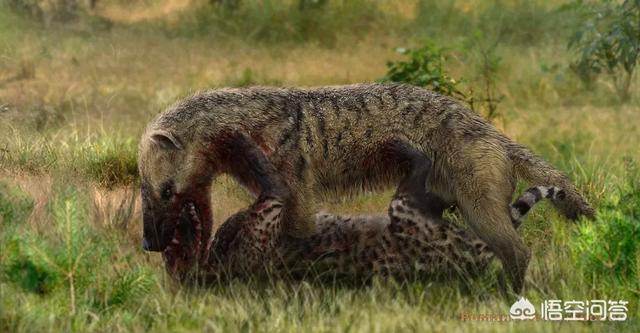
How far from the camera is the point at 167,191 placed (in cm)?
552

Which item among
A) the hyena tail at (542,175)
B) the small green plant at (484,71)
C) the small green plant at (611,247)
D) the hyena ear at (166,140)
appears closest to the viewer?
the small green plant at (611,247)

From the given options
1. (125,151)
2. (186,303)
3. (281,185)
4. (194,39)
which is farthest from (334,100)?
(194,39)

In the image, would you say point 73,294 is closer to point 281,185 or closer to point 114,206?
point 281,185

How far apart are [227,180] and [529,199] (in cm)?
258

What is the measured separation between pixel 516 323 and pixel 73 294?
200 cm

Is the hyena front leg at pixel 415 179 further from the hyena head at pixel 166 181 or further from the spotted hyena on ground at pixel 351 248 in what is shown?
the hyena head at pixel 166 181

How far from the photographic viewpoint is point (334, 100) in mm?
5879

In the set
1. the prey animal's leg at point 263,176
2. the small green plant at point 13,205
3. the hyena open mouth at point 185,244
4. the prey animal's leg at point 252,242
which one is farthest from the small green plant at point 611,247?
the small green plant at point 13,205

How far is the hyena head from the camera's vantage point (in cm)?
551

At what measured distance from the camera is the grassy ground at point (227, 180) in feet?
16.3

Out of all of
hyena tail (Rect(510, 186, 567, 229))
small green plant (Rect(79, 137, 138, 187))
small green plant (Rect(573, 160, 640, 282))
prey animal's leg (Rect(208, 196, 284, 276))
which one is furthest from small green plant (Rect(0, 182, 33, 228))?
small green plant (Rect(573, 160, 640, 282))

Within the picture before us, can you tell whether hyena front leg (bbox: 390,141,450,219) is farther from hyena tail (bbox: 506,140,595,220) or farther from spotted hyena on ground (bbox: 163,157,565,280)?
hyena tail (bbox: 506,140,595,220)

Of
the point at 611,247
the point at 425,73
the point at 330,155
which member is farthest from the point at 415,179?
the point at 425,73

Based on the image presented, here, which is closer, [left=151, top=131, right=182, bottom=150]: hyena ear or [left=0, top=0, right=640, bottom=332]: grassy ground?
[left=0, top=0, right=640, bottom=332]: grassy ground
